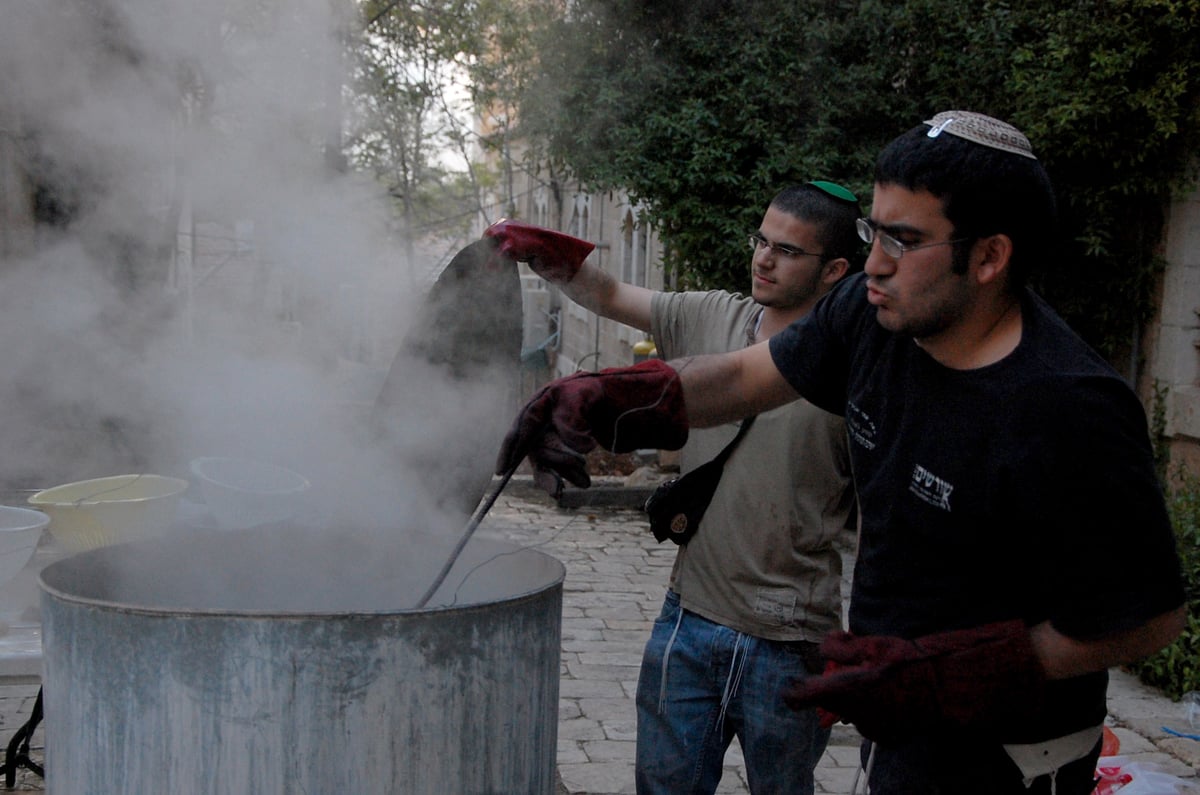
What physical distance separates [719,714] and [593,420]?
3.06 ft

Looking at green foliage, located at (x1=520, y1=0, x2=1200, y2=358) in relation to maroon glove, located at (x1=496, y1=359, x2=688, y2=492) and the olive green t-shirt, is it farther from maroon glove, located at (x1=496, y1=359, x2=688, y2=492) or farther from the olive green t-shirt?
maroon glove, located at (x1=496, y1=359, x2=688, y2=492)

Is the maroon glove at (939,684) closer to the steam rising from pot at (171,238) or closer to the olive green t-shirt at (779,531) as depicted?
the olive green t-shirt at (779,531)

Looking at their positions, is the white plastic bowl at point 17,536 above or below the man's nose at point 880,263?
below

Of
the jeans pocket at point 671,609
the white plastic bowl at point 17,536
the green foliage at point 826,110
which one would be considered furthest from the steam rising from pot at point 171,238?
the green foliage at point 826,110

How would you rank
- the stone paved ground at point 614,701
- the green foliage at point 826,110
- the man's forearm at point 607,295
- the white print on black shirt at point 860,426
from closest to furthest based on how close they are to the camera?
the white print on black shirt at point 860,426 → the man's forearm at point 607,295 → the stone paved ground at point 614,701 → the green foliage at point 826,110

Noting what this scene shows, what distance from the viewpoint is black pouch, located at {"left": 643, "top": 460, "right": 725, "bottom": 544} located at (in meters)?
2.72

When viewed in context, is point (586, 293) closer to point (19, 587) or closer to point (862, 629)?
point (862, 629)

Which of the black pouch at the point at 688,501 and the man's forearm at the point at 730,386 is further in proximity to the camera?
the black pouch at the point at 688,501

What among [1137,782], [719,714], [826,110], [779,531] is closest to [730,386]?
[779,531]

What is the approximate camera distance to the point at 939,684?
1.67 meters

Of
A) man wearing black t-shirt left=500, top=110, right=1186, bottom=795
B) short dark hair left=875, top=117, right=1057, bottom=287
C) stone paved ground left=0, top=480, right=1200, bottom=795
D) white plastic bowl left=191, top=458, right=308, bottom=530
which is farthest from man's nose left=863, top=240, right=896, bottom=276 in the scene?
white plastic bowl left=191, top=458, right=308, bottom=530

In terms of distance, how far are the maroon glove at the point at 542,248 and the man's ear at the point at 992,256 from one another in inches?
48.3

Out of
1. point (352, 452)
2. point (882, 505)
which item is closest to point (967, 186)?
point (882, 505)

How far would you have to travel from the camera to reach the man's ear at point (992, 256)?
1.75m
